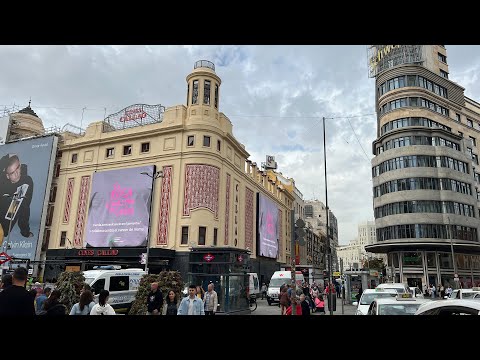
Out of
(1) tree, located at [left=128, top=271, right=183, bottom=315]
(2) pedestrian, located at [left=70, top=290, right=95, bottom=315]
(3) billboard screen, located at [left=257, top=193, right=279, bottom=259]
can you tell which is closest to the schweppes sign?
(3) billboard screen, located at [left=257, top=193, right=279, bottom=259]

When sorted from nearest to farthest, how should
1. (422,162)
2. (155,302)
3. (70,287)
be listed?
(155,302) < (70,287) < (422,162)

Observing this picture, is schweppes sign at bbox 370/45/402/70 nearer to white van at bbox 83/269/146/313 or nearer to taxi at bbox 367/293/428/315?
white van at bbox 83/269/146/313

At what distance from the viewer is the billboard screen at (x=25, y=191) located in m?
42.9

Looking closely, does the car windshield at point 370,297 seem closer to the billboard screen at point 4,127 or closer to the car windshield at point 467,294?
the car windshield at point 467,294

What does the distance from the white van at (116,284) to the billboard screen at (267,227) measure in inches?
1198

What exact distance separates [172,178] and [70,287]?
2269 cm

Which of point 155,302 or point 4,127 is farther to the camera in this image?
point 4,127

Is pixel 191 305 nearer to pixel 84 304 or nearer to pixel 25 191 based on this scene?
pixel 84 304

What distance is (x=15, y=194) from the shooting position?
44531 millimetres

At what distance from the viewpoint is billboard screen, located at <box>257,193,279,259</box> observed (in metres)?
50.3

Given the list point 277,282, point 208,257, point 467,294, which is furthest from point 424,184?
point 208,257

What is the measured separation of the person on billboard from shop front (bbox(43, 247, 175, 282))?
18.1 feet
